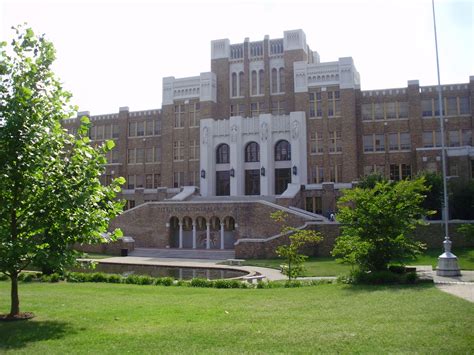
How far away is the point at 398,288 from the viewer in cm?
1656

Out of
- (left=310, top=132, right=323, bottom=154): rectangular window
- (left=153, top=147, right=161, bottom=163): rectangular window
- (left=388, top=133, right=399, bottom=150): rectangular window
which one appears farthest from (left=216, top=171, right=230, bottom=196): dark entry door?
(left=388, top=133, right=399, bottom=150): rectangular window

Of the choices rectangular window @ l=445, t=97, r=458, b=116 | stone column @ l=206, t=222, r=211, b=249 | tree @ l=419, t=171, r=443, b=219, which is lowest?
stone column @ l=206, t=222, r=211, b=249

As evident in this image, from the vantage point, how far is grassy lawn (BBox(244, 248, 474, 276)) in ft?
80.6

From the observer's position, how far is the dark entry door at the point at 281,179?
48719 millimetres

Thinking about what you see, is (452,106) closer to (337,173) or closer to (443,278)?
(337,173)

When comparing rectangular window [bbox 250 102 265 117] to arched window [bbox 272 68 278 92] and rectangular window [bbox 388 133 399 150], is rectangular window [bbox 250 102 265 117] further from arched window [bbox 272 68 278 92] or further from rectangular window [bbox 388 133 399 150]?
rectangular window [bbox 388 133 399 150]

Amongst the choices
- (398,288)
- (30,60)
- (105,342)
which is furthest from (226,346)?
(398,288)

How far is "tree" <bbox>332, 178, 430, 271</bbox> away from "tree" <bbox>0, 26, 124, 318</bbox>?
11.1 m

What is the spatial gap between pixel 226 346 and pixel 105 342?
2.41m

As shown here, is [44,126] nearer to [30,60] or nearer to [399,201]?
[30,60]

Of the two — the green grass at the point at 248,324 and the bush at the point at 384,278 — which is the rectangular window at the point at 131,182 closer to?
the green grass at the point at 248,324

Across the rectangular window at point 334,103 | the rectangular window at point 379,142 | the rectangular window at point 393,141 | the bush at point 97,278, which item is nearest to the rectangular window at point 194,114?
the rectangular window at point 334,103

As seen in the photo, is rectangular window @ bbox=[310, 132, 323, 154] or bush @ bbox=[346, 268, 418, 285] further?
rectangular window @ bbox=[310, 132, 323, 154]

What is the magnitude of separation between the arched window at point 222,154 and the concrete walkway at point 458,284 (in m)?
31.9
